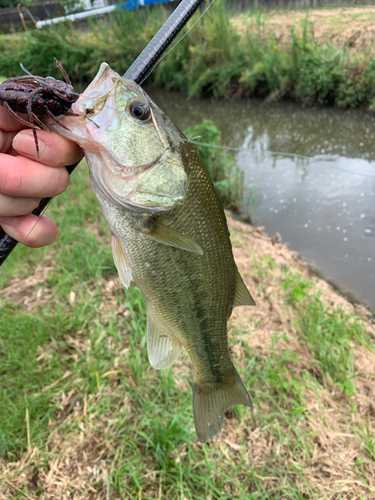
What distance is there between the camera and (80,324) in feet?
9.57

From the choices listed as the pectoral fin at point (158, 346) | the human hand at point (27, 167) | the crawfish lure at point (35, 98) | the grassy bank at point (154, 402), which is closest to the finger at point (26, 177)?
the human hand at point (27, 167)

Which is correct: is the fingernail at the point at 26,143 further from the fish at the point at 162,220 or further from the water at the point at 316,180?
the water at the point at 316,180

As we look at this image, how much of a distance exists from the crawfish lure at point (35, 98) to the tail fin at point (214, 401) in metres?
1.33

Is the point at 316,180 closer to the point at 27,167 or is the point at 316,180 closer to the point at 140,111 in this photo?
the point at 140,111

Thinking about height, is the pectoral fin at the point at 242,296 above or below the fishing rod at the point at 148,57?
below

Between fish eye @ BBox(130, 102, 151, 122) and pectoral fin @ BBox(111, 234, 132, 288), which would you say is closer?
fish eye @ BBox(130, 102, 151, 122)

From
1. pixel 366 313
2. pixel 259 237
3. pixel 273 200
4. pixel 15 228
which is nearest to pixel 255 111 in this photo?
pixel 273 200

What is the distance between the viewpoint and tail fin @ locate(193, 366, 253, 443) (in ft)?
5.10

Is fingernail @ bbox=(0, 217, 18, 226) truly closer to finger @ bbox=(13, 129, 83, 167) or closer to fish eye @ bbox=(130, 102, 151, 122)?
finger @ bbox=(13, 129, 83, 167)

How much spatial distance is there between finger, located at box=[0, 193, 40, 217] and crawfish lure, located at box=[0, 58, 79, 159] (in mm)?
273

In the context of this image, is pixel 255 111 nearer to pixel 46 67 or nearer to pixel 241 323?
pixel 241 323

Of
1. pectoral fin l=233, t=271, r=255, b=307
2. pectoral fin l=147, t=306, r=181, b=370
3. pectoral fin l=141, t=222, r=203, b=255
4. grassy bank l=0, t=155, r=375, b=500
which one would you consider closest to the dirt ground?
Result: grassy bank l=0, t=155, r=375, b=500

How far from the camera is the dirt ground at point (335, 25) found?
877cm

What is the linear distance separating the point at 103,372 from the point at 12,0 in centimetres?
918
